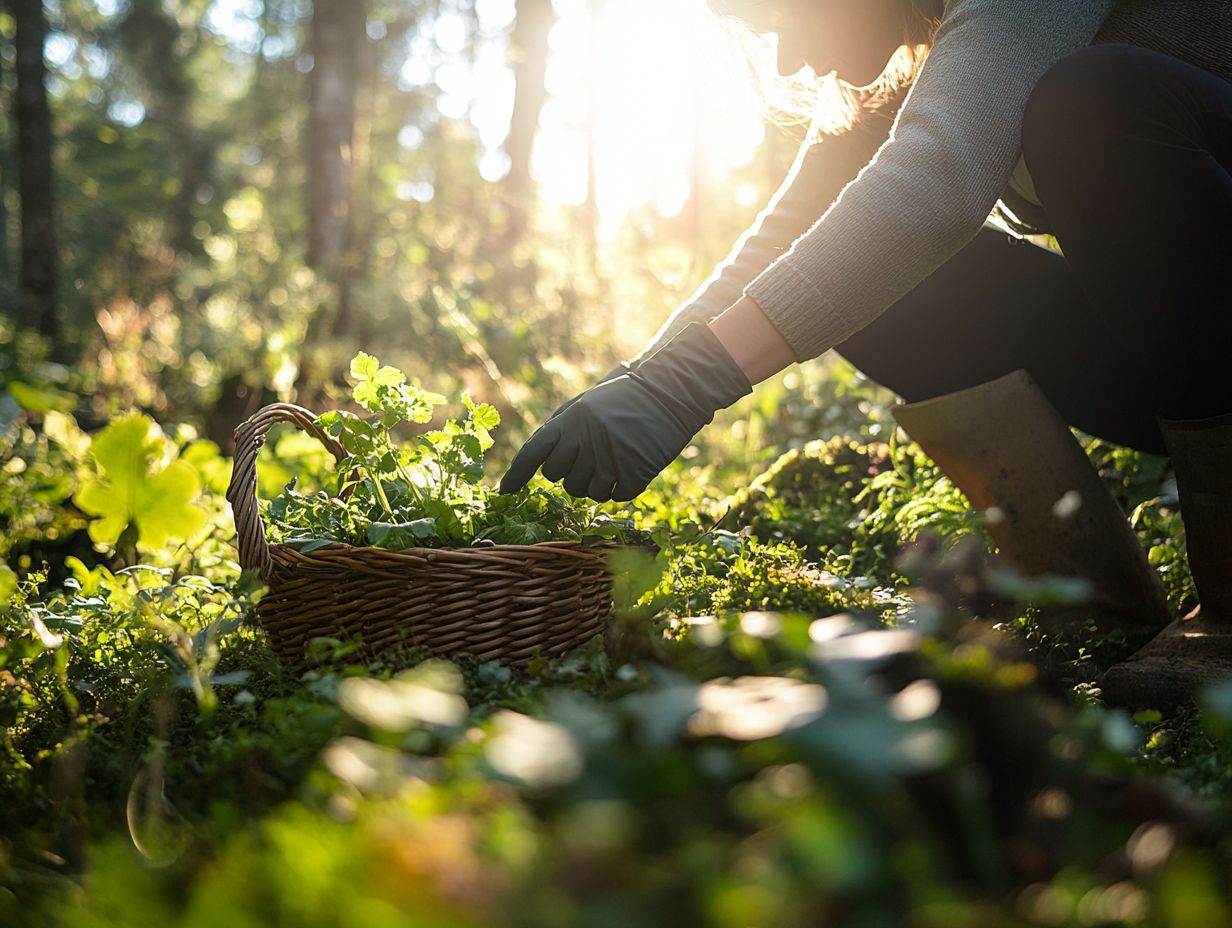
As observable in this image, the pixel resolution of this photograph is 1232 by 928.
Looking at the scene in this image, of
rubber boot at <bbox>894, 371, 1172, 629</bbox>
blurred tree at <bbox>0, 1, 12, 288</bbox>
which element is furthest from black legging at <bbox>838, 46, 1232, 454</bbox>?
blurred tree at <bbox>0, 1, 12, 288</bbox>

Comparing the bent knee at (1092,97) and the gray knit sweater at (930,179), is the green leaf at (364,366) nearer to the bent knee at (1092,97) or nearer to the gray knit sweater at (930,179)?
the gray knit sweater at (930,179)

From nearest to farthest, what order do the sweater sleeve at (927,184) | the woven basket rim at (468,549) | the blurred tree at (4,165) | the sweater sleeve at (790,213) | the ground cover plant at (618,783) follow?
the ground cover plant at (618,783)
the woven basket rim at (468,549)
the sweater sleeve at (927,184)
the sweater sleeve at (790,213)
the blurred tree at (4,165)

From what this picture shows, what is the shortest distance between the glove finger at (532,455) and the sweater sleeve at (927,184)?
15.6 inches

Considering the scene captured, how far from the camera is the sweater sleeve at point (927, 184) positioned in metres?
1.53

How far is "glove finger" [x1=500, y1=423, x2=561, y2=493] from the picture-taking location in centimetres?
161

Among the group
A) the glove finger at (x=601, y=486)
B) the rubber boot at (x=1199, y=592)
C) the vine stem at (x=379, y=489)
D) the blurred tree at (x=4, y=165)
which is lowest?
the rubber boot at (x=1199, y=592)

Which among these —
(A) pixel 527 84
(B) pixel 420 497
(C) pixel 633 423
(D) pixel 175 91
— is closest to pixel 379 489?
(B) pixel 420 497

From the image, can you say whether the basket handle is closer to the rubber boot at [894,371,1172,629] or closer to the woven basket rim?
the woven basket rim

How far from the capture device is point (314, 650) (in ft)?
4.13

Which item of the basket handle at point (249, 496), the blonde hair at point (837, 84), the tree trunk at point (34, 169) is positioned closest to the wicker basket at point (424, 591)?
the basket handle at point (249, 496)

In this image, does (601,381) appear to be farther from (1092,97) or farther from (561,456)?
(1092,97)

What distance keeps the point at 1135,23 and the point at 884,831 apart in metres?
1.74

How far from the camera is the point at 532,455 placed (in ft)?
5.28

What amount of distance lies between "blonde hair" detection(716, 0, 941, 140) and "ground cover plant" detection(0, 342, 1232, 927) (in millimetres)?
1170
